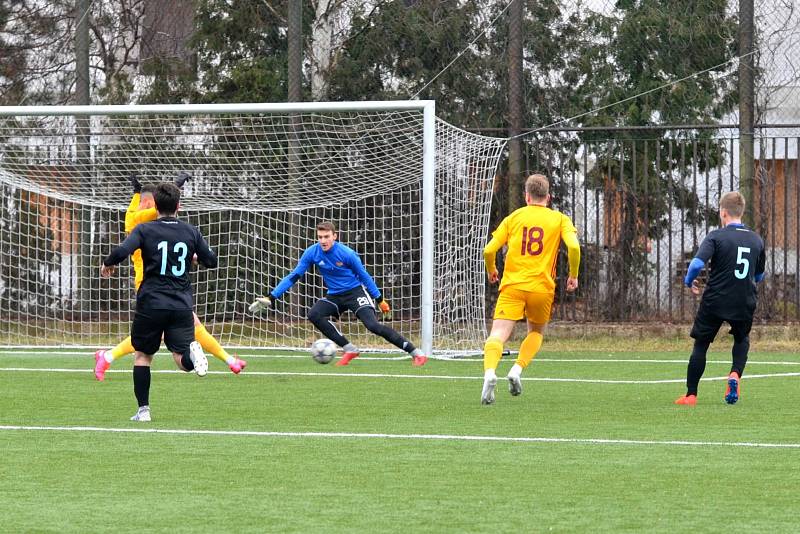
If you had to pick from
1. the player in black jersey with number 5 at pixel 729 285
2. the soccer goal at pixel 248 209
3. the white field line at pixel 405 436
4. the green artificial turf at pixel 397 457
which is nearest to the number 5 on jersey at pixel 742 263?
the player in black jersey with number 5 at pixel 729 285

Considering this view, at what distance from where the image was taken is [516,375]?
1015 centimetres

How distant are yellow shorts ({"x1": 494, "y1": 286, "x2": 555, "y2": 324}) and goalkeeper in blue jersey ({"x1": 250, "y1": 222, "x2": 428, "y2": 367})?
3.92 metres

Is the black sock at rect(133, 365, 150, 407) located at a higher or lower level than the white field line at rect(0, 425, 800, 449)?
higher

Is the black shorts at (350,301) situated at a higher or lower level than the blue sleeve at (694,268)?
lower

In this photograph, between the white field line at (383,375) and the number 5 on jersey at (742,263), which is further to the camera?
the white field line at (383,375)

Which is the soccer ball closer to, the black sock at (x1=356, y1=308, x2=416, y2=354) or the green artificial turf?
the black sock at (x1=356, y1=308, x2=416, y2=354)

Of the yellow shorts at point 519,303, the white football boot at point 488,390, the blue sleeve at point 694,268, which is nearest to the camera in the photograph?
the blue sleeve at point 694,268

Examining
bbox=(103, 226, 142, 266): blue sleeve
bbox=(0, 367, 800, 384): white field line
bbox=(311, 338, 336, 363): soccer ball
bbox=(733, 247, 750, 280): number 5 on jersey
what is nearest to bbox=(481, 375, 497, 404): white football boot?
bbox=(733, 247, 750, 280): number 5 on jersey

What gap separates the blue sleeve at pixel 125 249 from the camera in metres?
8.71

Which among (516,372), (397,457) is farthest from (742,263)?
(397,457)

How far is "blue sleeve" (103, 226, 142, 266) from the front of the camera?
871cm

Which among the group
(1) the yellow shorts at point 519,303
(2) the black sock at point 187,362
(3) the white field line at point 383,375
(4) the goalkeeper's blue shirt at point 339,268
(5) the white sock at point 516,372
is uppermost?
(4) the goalkeeper's blue shirt at point 339,268

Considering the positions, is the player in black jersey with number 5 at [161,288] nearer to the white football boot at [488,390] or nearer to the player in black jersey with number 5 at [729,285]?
the white football boot at [488,390]

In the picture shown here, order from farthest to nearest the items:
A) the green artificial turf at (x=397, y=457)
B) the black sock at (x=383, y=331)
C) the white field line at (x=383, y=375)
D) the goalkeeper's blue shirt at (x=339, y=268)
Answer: the goalkeeper's blue shirt at (x=339, y=268) → the black sock at (x=383, y=331) → the white field line at (x=383, y=375) → the green artificial turf at (x=397, y=457)
